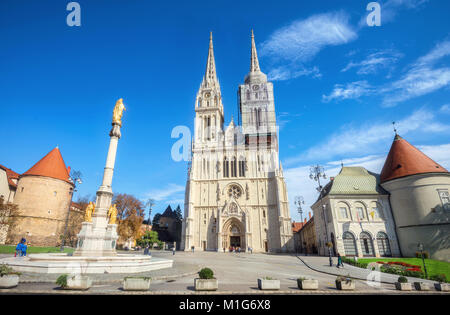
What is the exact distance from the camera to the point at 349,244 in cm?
2666

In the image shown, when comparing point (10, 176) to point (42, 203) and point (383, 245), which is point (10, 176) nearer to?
point (42, 203)

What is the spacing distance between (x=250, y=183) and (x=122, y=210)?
22656mm

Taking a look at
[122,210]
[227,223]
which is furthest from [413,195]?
[122,210]

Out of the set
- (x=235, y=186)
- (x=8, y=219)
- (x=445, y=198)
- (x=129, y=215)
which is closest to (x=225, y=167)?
(x=235, y=186)

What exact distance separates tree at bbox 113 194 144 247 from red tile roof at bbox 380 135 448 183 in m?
37.3

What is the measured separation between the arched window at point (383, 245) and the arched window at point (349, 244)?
301 cm

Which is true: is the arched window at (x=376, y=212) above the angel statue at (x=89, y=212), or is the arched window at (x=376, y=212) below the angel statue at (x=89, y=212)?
above

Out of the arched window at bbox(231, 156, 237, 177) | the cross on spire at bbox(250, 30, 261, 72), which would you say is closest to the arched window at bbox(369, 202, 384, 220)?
the arched window at bbox(231, 156, 237, 177)

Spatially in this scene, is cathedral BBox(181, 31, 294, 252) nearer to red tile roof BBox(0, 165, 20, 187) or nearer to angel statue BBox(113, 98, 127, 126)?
angel statue BBox(113, 98, 127, 126)

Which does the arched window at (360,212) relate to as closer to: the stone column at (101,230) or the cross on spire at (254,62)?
the stone column at (101,230)

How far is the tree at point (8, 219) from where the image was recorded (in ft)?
93.1

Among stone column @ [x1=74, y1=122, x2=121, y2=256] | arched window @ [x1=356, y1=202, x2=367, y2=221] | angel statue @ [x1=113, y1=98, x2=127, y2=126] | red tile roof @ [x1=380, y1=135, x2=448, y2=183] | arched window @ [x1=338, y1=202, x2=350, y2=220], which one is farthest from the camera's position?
arched window @ [x1=338, y1=202, x2=350, y2=220]

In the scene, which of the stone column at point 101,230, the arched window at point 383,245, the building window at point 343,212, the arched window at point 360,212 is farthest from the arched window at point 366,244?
the stone column at point 101,230

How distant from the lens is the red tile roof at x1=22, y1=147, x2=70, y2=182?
34.5 metres
